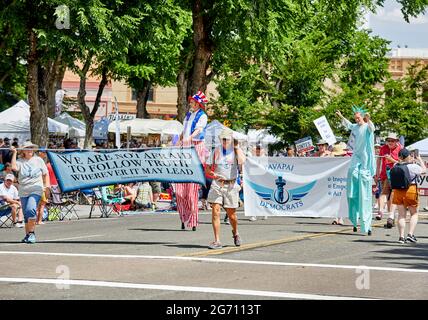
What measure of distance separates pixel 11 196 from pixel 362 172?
314 inches

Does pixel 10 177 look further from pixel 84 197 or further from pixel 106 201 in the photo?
pixel 84 197

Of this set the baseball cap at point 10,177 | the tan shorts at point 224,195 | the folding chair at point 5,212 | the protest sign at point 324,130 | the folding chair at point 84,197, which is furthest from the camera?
the protest sign at point 324,130

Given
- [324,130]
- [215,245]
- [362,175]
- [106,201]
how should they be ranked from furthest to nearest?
[324,130] → [106,201] → [362,175] → [215,245]

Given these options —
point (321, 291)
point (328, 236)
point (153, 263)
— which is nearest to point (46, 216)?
point (328, 236)

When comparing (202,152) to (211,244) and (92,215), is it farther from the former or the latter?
(92,215)

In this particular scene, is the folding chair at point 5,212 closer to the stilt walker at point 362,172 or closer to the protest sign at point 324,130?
the stilt walker at point 362,172

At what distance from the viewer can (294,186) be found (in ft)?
69.6

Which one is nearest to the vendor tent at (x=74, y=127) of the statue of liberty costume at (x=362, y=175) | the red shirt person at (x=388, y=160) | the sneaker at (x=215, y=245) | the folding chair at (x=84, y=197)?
the folding chair at (x=84, y=197)

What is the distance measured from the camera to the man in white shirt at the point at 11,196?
876 inches

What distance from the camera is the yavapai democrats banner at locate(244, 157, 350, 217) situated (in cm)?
2109

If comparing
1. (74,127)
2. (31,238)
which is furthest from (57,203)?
(74,127)

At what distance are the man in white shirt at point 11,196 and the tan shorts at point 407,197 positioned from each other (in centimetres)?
845
